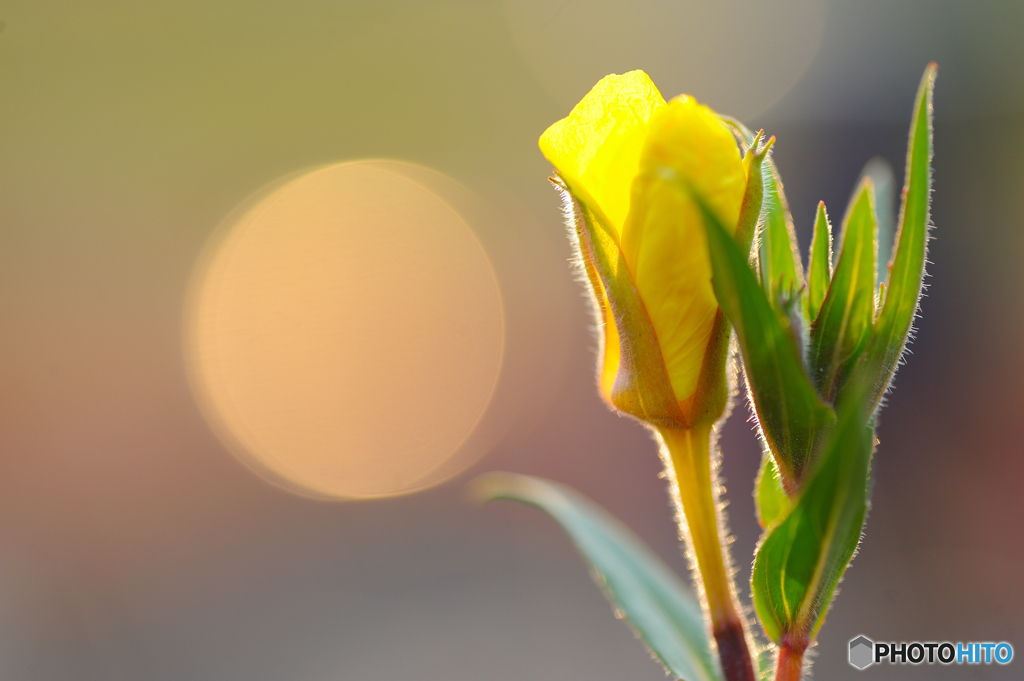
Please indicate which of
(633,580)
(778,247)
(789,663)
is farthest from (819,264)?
(633,580)

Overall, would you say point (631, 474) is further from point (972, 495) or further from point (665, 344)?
point (665, 344)

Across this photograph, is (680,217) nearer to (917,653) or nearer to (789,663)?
(789,663)

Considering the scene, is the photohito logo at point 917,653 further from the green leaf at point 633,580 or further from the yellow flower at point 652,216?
the yellow flower at point 652,216

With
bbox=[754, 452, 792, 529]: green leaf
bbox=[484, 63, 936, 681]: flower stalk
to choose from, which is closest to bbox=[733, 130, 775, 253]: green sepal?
bbox=[484, 63, 936, 681]: flower stalk

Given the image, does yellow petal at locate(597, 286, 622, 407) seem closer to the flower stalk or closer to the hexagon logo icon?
the flower stalk

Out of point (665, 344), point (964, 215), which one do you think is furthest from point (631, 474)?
point (665, 344)

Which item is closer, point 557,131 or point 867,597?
point 557,131
